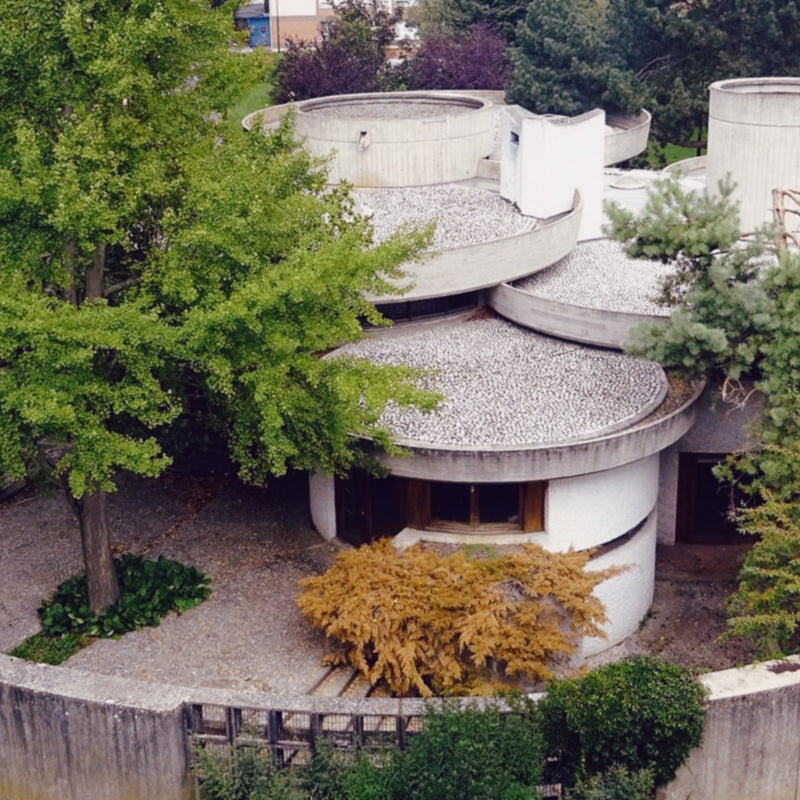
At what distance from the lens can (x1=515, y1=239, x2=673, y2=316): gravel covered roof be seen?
2219 centimetres

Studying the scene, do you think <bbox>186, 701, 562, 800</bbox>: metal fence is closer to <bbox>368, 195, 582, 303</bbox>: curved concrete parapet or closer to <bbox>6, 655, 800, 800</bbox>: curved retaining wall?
<bbox>6, 655, 800, 800</bbox>: curved retaining wall

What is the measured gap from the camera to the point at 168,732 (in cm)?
1393

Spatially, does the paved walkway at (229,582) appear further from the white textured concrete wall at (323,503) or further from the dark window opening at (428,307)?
the dark window opening at (428,307)

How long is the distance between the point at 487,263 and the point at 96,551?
901 centimetres

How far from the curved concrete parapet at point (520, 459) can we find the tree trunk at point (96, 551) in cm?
430

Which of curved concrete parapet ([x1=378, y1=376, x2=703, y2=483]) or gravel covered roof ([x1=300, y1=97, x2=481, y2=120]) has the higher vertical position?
gravel covered roof ([x1=300, y1=97, x2=481, y2=120])

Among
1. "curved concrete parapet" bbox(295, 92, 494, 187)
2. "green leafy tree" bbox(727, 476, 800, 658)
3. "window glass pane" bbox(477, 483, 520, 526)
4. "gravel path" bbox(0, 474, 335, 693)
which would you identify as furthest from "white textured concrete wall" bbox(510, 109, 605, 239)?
"green leafy tree" bbox(727, 476, 800, 658)

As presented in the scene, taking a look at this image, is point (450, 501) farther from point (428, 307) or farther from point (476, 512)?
point (428, 307)

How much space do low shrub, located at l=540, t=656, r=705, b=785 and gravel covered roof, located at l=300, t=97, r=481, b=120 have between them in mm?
19429

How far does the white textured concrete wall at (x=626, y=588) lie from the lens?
61.3 feet

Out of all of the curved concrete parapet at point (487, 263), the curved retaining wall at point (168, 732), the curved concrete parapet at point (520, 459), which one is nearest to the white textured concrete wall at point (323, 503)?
the curved concrete parapet at point (520, 459)

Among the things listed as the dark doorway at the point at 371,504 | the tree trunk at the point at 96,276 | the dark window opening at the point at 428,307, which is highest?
the tree trunk at the point at 96,276

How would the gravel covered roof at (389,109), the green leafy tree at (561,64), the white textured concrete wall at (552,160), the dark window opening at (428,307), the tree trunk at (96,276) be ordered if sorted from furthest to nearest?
the green leafy tree at (561,64) → the gravel covered roof at (389,109) → the white textured concrete wall at (552,160) → the dark window opening at (428,307) → the tree trunk at (96,276)

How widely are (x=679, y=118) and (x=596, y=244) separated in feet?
62.1
